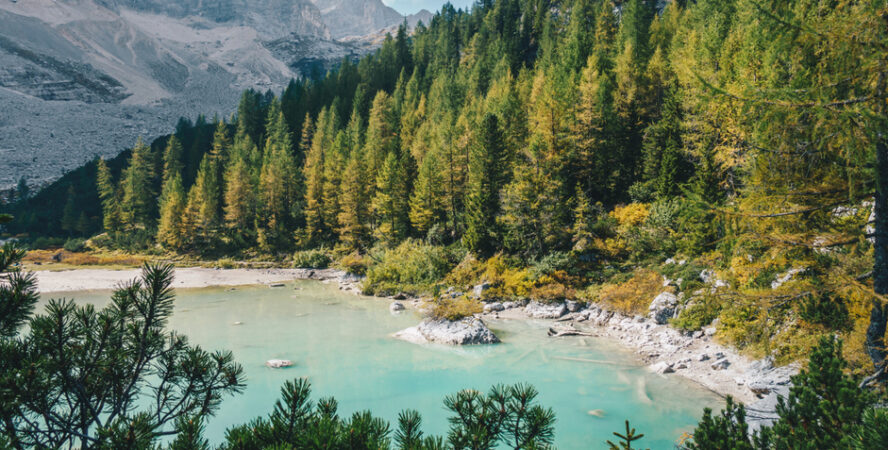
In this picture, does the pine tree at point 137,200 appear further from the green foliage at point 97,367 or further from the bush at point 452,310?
the green foliage at point 97,367

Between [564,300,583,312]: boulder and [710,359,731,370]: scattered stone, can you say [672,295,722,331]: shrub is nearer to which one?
[710,359,731,370]: scattered stone

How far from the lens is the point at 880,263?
5270 millimetres

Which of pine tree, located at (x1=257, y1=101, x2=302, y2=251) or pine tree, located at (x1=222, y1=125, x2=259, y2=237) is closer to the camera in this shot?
pine tree, located at (x1=257, y1=101, x2=302, y2=251)

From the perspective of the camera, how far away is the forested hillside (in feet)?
18.1

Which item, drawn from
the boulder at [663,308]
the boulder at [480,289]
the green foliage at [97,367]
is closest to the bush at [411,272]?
the boulder at [480,289]

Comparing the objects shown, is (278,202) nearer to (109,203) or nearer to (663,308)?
(109,203)

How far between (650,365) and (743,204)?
8.77 m

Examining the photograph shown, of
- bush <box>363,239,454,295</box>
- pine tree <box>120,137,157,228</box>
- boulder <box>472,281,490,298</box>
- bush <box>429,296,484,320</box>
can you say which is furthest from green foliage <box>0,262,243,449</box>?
pine tree <box>120,137,157,228</box>

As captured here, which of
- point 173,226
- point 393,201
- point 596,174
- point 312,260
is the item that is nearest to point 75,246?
point 173,226

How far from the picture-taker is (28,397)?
2.53m

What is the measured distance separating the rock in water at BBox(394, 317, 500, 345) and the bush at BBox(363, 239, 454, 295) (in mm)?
8983

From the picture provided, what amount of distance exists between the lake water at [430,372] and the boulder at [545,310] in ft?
3.44

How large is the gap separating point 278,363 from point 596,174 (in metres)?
25.0

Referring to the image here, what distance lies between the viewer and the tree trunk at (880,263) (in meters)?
5.14
